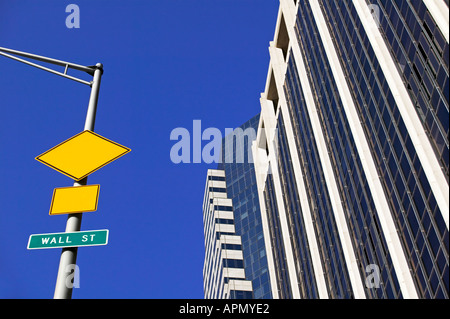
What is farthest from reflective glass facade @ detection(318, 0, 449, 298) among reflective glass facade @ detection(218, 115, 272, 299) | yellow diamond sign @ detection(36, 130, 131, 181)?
reflective glass facade @ detection(218, 115, 272, 299)

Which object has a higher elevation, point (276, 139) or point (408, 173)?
point (276, 139)

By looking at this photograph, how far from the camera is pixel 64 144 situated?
894 cm

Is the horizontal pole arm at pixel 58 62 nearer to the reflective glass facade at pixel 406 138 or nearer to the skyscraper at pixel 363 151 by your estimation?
the skyscraper at pixel 363 151

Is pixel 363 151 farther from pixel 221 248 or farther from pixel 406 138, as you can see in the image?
pixel 221 248

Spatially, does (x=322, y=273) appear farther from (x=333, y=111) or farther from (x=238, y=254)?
(x=238, y=254)

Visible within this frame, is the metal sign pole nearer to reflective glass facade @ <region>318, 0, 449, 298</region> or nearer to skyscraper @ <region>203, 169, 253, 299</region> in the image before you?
reflective glass facade @ <region>318, 0, 449, 298</region>

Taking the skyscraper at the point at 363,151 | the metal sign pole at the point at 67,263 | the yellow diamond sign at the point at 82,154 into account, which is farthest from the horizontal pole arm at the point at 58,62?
the skyscraper at the point at 363,151

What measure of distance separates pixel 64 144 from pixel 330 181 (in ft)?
152

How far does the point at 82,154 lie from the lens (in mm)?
8859

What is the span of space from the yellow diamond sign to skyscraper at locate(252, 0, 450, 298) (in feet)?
90.4

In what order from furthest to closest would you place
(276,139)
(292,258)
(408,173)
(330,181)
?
(276,139) < (292,258) < (330,181) < (408,173)

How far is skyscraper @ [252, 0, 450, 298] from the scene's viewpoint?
35.1 m

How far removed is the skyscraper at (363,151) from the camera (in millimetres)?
35094
